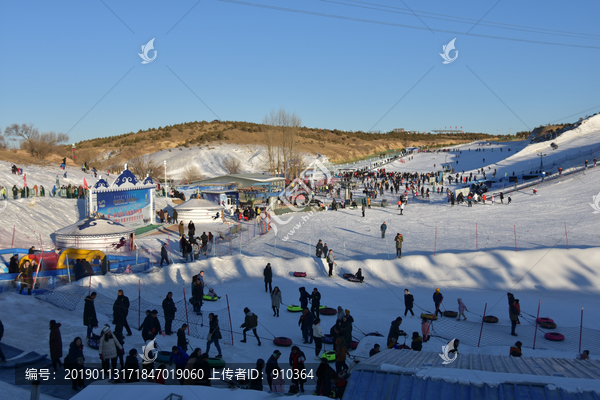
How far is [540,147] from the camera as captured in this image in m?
62.5

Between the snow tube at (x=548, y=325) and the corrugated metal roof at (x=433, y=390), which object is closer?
the corrugated metal roof at (x=433, y=390)

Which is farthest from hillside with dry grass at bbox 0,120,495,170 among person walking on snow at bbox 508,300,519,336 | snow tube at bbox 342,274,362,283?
person walking on snow at bbox 508,300,519,336

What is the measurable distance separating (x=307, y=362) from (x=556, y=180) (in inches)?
1356

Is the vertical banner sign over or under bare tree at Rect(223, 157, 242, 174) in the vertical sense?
under

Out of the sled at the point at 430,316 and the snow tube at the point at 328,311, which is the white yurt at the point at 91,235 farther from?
the sled at the point at 430,316

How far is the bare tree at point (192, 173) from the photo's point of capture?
69.2m

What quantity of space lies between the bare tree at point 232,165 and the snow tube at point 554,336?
65829mm

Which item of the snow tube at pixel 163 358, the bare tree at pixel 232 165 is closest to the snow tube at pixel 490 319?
the snow tube at pixel 163 358

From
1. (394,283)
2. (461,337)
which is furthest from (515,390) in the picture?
(394,283)

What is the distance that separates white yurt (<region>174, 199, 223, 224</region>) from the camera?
2945cm

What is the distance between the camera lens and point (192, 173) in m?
73.6

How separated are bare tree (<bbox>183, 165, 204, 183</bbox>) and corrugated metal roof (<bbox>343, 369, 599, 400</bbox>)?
64.1 metres

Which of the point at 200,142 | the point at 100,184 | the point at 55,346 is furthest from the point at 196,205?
the point at 200,142

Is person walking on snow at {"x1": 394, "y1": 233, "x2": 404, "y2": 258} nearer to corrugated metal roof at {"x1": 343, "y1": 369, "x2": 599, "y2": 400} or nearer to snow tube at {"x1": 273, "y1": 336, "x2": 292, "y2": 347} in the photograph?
snow tube at {"x1": 273, "y1": 336, "x2": 292, "y2": 347}
